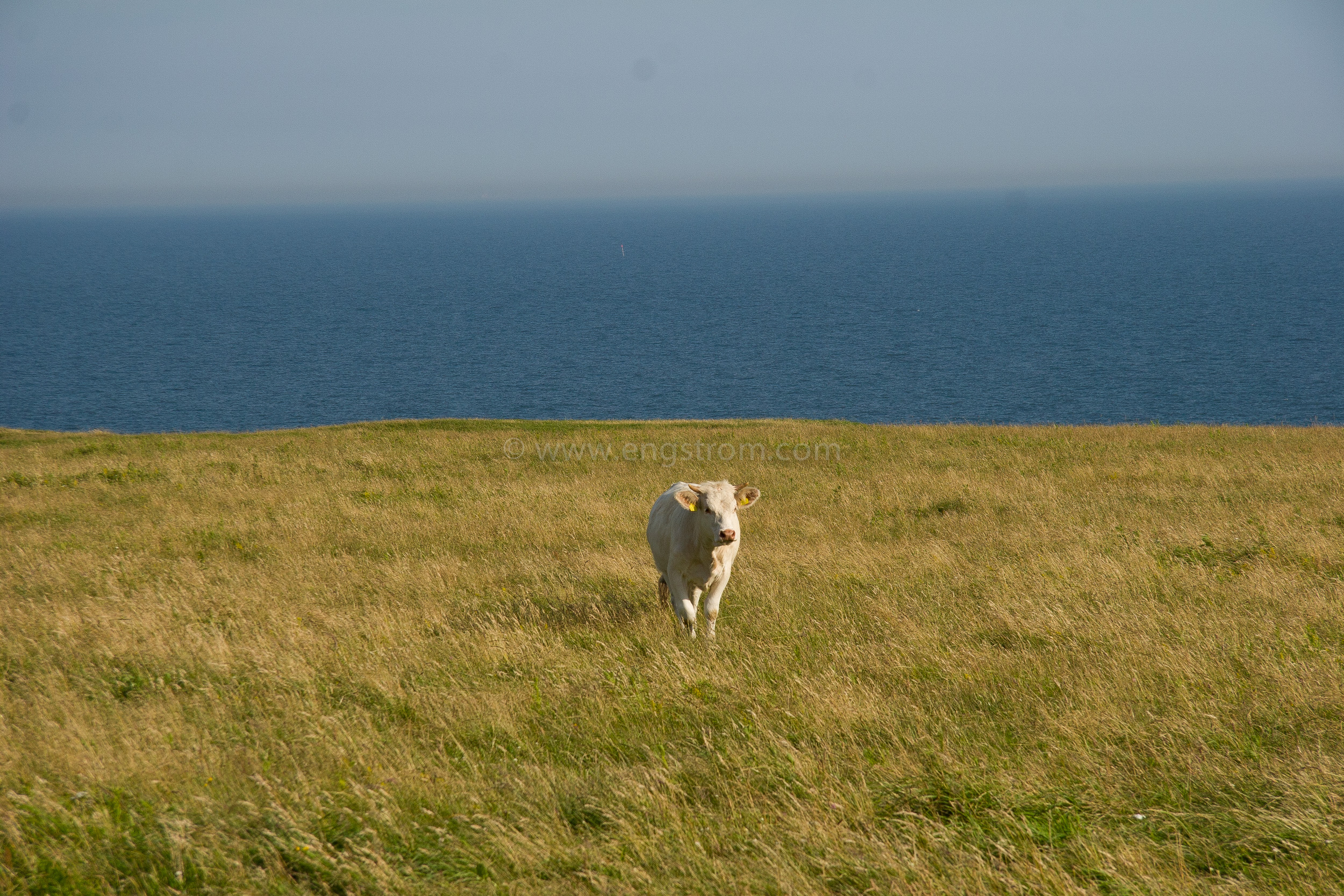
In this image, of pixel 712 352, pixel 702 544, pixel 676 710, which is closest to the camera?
pixel 676 710

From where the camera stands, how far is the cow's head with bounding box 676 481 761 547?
9656 millimetres

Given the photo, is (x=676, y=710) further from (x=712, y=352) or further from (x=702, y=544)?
(x=712, y=352)

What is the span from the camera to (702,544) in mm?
10102

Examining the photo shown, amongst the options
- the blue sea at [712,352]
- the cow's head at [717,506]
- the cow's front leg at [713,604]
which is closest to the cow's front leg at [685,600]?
the cow's front leg at [713,604]

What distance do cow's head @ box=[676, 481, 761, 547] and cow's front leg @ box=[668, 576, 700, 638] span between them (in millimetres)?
635

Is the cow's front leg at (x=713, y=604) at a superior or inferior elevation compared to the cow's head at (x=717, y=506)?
inferior

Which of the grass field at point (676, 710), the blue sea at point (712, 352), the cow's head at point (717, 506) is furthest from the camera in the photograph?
the blue sea at point (712, 352)

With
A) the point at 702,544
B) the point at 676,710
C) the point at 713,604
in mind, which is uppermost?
the point at 702,544

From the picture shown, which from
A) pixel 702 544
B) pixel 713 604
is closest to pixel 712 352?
pixel 702 544

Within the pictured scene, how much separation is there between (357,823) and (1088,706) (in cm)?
554

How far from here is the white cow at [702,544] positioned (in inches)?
384

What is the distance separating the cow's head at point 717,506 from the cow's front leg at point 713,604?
0.52 metres

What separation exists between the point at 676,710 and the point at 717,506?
3278 millimetres

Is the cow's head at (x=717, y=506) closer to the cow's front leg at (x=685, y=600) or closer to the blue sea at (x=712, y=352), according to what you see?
the cow's front leg at (x=685, y=600)
